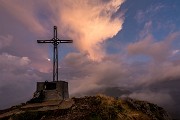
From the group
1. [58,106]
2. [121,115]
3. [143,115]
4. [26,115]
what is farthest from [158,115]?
[26,115]

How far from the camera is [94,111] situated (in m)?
32.0

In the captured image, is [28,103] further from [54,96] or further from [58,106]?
[58,106]

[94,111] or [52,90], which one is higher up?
[52,90]

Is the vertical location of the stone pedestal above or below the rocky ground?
above

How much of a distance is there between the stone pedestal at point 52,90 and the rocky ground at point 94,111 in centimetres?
445

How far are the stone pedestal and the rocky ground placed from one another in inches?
175

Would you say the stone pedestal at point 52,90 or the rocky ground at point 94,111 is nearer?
the rocky ground at point 94,111

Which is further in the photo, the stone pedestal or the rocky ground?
the stone pedestal

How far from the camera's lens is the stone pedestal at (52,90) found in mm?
43125

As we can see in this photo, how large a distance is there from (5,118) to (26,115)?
2954 mm

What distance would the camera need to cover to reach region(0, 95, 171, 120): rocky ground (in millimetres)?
31344

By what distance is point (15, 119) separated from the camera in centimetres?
3316

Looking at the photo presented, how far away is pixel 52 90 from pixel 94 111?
43.8 feet

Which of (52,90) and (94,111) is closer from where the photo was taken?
(94,111)
